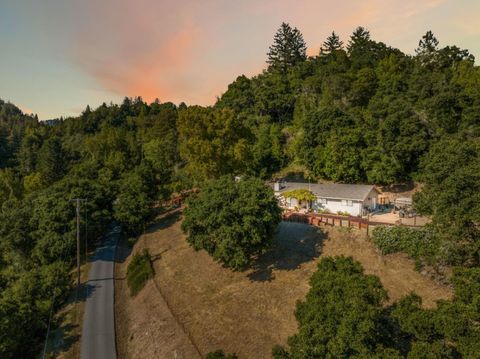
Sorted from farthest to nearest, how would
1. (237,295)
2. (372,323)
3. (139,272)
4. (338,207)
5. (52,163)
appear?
(52,163)
(338,207)
(139,272)
(237,295)
(372,323)

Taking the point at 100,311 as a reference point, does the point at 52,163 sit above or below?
above

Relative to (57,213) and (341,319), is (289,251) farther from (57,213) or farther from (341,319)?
(57,213)

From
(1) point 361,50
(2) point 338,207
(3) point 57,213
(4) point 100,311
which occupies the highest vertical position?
(1) point 361,50

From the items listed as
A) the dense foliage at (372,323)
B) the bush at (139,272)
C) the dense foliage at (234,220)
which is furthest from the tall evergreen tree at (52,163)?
the dense foliage at (372,323)

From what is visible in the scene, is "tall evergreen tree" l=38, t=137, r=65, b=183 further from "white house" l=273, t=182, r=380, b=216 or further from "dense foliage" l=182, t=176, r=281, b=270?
"white house" l=273, t=182, r=380, b=216

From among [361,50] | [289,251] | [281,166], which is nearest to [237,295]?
[289,251]

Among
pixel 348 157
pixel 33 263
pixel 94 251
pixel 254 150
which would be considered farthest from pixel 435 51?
pixel 33 263

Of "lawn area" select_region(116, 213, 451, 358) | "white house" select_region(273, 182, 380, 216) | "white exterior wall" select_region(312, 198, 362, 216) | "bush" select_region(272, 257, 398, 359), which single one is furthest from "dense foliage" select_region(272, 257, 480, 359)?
"white house" select_region(273, 182, 380, 216)
